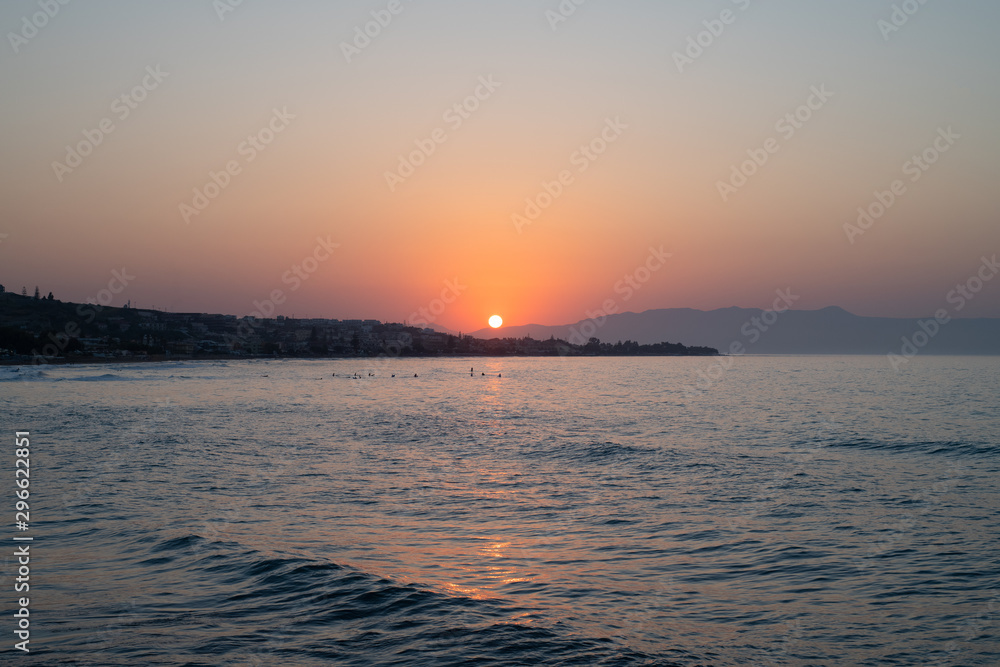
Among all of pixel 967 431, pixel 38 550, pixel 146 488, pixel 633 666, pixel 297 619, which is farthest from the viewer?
pixel 967 431

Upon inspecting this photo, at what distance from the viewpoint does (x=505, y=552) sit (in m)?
15.2

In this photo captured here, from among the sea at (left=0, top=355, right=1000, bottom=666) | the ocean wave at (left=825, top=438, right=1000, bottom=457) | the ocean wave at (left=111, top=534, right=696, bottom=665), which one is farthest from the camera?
the ocean wave at (left=825, top=438, right=1000, bottom=457)

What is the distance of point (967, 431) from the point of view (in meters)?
41.7

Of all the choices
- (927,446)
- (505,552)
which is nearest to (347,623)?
(505,552)

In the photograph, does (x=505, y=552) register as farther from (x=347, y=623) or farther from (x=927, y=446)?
(x=927, y=446)

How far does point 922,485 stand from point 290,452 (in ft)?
82.4

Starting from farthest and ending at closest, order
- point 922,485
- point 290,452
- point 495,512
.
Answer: point 290,452 < point 922,485 < point 495,512

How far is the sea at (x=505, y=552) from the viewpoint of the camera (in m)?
10.2

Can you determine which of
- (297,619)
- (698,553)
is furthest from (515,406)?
(297,619)

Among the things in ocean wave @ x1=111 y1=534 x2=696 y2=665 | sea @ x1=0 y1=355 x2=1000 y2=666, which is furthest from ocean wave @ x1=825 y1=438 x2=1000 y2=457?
ocean wave @ x1=111 y1=534 x2=696 y2=665

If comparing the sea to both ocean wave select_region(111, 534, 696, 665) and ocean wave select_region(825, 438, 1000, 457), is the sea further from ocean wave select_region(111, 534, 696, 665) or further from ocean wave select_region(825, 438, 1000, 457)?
ocean wave select_region(825, 438, 1000, 457)

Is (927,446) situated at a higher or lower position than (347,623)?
higher

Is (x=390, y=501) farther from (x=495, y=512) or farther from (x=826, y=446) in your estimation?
(x=826, y=446)

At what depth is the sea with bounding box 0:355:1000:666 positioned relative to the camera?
10.2m
